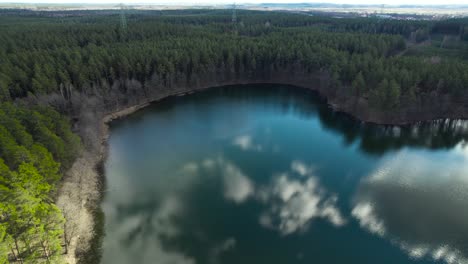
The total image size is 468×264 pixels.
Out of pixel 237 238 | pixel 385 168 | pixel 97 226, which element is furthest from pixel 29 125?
pixel 385 168

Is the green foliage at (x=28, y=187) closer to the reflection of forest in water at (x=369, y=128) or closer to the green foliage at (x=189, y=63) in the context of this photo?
the green foliage at (x=189, y=63)

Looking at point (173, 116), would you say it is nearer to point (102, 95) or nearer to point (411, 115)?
point (102, 95)

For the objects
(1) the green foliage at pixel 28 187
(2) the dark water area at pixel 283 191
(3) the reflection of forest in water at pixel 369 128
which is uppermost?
(1) the green foliage at pixel 28 187

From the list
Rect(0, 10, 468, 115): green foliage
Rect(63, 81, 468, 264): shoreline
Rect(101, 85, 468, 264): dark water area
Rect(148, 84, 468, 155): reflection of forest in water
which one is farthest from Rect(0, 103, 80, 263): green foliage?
Rect(148, 84, 468, 155): reflection of forest in water

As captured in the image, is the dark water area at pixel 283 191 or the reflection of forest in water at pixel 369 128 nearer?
the dark water area at pixel 283 191

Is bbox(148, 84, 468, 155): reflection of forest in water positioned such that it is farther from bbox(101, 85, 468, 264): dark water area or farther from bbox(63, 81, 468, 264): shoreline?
bbox(63, 81, 468, 264): shoreline

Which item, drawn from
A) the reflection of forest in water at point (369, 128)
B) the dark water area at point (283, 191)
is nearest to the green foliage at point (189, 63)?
the reflection of forest in water at point (369, 128)
